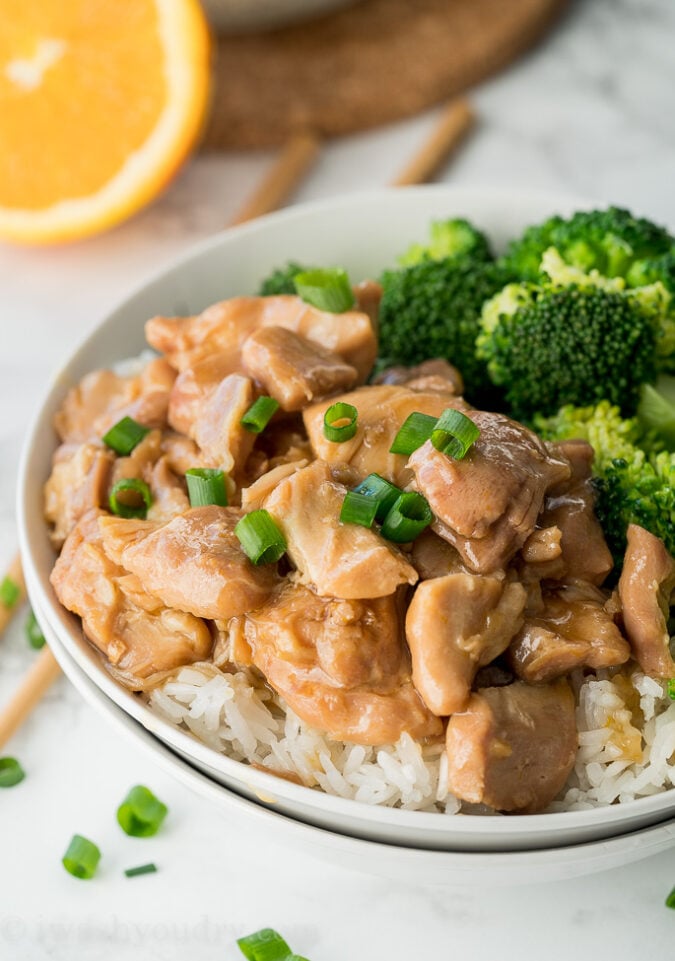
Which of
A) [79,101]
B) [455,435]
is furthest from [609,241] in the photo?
[79,101]

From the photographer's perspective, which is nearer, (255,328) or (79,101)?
(255,328)

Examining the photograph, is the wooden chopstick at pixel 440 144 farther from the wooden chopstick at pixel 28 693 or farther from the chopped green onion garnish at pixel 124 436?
the wooden chopstick at pixel 28 693

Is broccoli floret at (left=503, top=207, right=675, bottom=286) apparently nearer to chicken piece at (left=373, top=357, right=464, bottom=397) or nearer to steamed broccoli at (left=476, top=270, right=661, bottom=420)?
steamed broccoli at (left=476, top=270, right=661, bottom=420)

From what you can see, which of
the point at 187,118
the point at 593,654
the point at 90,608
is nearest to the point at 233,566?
the point at 90,608

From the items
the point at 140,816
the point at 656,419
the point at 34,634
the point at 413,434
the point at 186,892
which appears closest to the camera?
the point at 413,434

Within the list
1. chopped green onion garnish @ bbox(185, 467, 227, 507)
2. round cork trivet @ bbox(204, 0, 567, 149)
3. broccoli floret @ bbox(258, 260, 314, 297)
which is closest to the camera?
chopped green onion garnish @ bbox(185, 467, 227, 507)

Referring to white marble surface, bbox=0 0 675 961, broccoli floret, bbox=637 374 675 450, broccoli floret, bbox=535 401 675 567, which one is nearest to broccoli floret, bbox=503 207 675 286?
broccoli floret, bbox=637 374 675 450

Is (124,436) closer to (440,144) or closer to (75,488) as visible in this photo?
(75,488)
